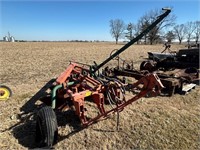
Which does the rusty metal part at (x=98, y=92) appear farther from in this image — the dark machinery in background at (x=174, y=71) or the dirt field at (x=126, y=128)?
the dark machinery in background at (x=174, y=71)

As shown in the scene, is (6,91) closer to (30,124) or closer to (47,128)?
(30,124)

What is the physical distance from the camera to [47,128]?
313cm

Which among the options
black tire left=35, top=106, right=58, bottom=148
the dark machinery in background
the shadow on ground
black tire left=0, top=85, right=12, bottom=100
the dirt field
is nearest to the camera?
black tire left=35, top=106, right=58, bottom=148

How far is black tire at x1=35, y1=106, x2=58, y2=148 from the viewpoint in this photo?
3.14 m

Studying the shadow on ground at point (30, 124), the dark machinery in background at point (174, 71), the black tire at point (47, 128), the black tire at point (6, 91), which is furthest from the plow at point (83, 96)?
the dark machinery in background at point (174, 71)

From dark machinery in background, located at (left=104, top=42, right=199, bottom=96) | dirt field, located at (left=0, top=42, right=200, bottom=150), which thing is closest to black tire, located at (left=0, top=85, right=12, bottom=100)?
dirt field, located at (left=0, top=42, right=200, bottom=150)

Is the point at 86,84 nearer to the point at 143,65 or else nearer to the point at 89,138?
the point at 89,138

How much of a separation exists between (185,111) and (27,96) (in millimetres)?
4002

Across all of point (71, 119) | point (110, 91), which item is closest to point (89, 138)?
point (71, 119)

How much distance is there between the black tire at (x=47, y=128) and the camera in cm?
314

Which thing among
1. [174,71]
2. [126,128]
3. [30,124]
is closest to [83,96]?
[126,128]

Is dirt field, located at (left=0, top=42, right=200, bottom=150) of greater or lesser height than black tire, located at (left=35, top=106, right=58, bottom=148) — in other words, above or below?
below

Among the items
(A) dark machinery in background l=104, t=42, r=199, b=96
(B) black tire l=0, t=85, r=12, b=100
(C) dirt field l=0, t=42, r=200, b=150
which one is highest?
(A) dark machinery in background l=104, t=42, r=199, b=96

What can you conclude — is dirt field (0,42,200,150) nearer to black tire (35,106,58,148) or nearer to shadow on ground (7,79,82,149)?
shadow on ground (7,79,82,149)
